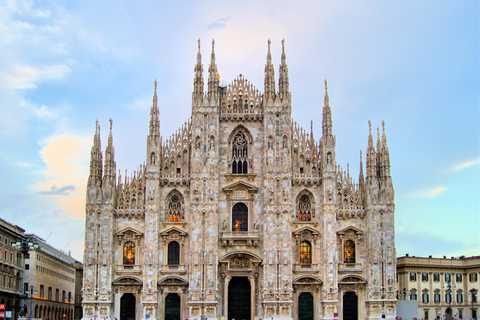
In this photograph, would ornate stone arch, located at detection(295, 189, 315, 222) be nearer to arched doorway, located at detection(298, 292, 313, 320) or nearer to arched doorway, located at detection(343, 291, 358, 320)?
arched doorway, located at detection(298, 292, 313, 320)

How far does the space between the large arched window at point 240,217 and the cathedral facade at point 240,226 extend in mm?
101

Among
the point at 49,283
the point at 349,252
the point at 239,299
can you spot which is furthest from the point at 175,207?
the point at 49,283

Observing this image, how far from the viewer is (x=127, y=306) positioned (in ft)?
201

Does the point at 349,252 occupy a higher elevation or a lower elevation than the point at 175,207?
lower

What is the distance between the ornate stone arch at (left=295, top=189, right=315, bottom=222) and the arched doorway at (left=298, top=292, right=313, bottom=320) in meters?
7.34

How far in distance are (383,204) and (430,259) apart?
24600mm

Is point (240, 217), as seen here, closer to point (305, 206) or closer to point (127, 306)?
point (305, 206)

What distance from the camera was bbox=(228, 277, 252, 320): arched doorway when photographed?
61719 millimetres

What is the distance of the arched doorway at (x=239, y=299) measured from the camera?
61.7 meters

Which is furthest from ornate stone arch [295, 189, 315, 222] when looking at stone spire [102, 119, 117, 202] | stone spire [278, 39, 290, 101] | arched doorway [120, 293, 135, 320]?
stone spire [102, 119, 117, 202]

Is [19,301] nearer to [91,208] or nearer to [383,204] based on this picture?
[91,208]

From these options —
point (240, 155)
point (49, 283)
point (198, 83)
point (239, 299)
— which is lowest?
point (239, 299)

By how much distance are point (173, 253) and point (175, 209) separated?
14.2 ft

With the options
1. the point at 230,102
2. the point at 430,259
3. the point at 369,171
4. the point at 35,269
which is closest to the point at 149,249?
the point at 230,102
